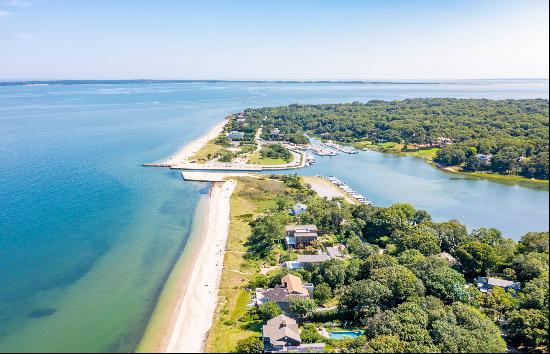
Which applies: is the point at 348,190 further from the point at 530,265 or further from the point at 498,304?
the point at 498,304

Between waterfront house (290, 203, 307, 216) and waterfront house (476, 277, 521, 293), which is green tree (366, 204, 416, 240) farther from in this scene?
waterfront house (476, 277, 521, 293)

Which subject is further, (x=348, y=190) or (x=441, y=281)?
(x=348, y=190)

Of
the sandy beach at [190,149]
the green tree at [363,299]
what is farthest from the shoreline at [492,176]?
the sandy beach at [190,149]

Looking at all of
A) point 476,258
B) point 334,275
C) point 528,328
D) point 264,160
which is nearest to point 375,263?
point 334,275

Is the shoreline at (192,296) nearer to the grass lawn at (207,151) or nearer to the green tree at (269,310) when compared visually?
the green tree at (269,310)

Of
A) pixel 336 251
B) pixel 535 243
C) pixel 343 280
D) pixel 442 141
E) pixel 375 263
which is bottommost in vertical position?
pixel 336 251

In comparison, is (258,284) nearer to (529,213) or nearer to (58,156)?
(529,213)

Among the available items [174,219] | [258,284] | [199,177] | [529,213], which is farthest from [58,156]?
[529,213]
